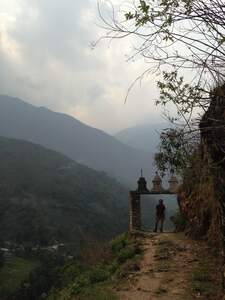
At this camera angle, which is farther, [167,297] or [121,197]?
[121,197]

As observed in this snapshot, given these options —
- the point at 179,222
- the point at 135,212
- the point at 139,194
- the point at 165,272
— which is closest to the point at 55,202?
the point at 139,194

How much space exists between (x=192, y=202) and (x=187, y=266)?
4.53 m

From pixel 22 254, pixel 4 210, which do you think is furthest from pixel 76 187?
pixel 22 254

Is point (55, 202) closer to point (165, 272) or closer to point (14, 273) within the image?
point (14, 273)

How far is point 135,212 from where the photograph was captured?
21.6m

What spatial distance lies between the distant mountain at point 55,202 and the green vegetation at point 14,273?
1043cm

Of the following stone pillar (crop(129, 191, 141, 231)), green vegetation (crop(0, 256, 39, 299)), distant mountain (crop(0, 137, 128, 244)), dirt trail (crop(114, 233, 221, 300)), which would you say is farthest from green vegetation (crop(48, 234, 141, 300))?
distant mountain (crop(0, 137, 128, 244))

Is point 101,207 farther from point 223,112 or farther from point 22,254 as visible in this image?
point 223,112

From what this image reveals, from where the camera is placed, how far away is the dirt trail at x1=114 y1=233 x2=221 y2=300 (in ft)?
37.0

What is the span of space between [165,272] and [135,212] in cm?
863

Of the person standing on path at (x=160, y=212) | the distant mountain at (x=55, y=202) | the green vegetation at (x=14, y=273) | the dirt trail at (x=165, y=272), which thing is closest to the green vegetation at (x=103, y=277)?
the dirt trail at (x=165, y=272)

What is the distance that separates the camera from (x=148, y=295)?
1126 centimetres

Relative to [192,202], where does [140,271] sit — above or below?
below

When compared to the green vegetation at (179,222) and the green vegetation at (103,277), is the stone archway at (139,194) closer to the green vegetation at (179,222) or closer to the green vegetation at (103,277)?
the green vegetation at (179,222)
